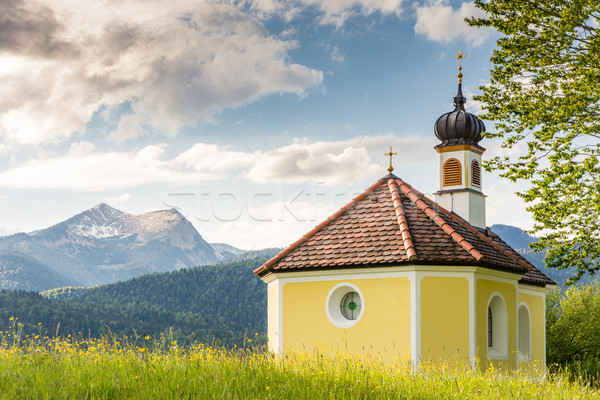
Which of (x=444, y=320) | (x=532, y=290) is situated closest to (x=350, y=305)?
(x=444, y=320)

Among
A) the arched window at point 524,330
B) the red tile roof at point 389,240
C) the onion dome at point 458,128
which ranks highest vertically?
the onion dome at point 458,128

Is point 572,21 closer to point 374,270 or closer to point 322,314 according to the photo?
point 374,270

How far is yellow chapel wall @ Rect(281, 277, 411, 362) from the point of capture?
15906 millimetres

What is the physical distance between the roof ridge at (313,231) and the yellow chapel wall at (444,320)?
4.26 metres

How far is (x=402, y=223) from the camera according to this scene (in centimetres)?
1753

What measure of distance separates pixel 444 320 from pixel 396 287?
1507mm

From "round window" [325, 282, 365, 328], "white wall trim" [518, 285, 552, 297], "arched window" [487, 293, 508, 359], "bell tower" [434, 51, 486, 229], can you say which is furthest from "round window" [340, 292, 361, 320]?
"bell tower" [434, 51, 486, 229]

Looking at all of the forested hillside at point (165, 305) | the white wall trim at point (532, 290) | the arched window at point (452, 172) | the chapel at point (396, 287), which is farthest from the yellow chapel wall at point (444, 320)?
the forested hillside at point (165, 305)

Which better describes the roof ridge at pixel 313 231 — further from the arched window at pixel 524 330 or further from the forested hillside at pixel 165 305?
the forested hillside at pixel 165 305

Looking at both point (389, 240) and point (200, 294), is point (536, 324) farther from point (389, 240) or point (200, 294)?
point (200, 294)

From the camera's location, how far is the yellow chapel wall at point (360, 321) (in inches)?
626

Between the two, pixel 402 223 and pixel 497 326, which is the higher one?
pixel 402 223

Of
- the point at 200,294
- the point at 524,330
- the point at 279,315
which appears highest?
the point at 279,315

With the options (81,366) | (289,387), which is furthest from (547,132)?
(81,366)
